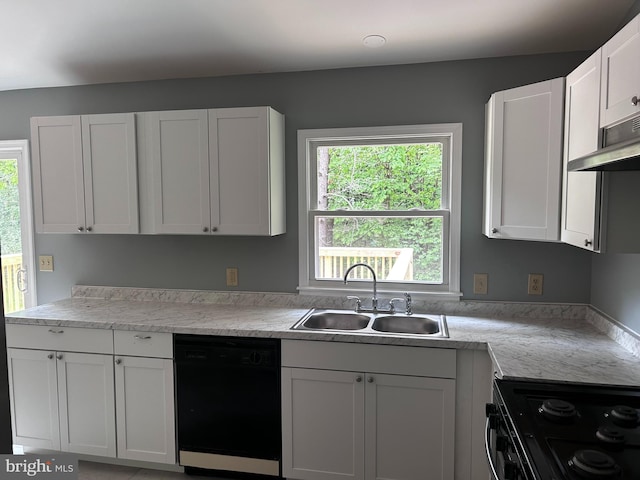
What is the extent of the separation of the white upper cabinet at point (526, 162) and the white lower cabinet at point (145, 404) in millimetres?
1981

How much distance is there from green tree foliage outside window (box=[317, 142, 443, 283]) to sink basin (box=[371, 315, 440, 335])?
329 mm

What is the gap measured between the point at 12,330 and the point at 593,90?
331 centimetres

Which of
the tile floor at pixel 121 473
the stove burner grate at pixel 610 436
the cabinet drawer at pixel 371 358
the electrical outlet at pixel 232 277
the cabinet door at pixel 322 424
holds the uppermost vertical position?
the electrical outlet at pixel 232 277

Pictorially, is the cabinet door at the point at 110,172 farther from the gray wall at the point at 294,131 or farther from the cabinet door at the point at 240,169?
the cabinet door at the point at 240,169

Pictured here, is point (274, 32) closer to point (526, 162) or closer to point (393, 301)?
point (526, 162)

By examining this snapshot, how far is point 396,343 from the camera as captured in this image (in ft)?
7.20

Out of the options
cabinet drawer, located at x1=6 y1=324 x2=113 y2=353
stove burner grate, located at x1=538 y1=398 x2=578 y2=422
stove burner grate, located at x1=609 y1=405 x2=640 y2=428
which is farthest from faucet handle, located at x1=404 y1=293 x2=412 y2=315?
cabinet drawer, located at x1=6 y1=324 x2=113 y2=353

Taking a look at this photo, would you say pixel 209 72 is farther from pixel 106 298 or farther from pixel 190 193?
pixel 106 298

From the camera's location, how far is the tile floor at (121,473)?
2.54 meters

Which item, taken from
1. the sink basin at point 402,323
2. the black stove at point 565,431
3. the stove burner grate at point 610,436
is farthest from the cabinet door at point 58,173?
the stove burner grate at point 610,436

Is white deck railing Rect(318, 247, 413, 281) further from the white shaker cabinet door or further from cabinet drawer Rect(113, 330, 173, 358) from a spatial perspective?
cabinet drawer Rect(113, 330, 173, 358)

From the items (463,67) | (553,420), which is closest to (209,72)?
(463,67)

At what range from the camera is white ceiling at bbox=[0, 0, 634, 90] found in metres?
2.00

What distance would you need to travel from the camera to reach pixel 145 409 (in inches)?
98.4
